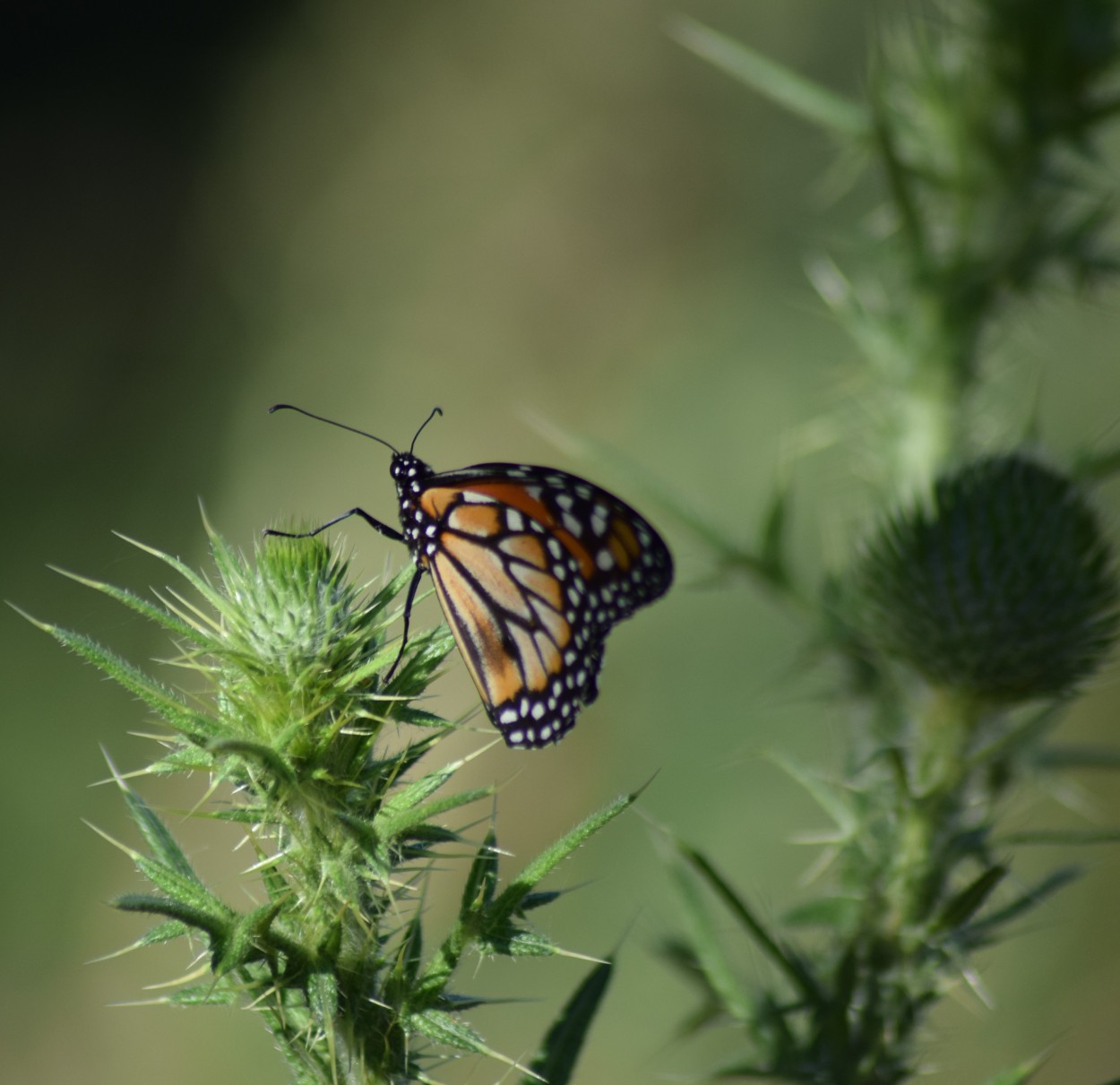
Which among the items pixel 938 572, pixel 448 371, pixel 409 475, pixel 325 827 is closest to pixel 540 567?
pixel 409 475

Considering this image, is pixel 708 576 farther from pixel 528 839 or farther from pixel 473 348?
pixel 473 348

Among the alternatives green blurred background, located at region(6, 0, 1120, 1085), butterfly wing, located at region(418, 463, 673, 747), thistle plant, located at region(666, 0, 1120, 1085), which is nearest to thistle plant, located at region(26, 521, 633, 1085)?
thistle plant, located at region(666, 0, 1120, 1085)

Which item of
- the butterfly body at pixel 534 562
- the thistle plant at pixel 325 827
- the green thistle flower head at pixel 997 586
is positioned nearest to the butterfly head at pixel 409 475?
the butterfly body at pixel 534 562

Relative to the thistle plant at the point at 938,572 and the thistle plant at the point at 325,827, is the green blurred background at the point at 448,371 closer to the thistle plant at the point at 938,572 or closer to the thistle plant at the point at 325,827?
the thistle plant at the point at 938,572

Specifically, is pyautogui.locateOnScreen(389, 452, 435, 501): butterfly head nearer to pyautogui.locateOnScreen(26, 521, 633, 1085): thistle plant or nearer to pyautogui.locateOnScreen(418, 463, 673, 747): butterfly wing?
pyautogui.locateOnScreen(418, 463, 673, 747): butterfly wing

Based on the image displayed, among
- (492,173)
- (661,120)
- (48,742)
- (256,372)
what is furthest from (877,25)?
(48,742)

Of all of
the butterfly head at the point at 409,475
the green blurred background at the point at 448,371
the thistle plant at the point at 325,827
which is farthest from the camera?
→ the green blurred background at the point at 448,371
